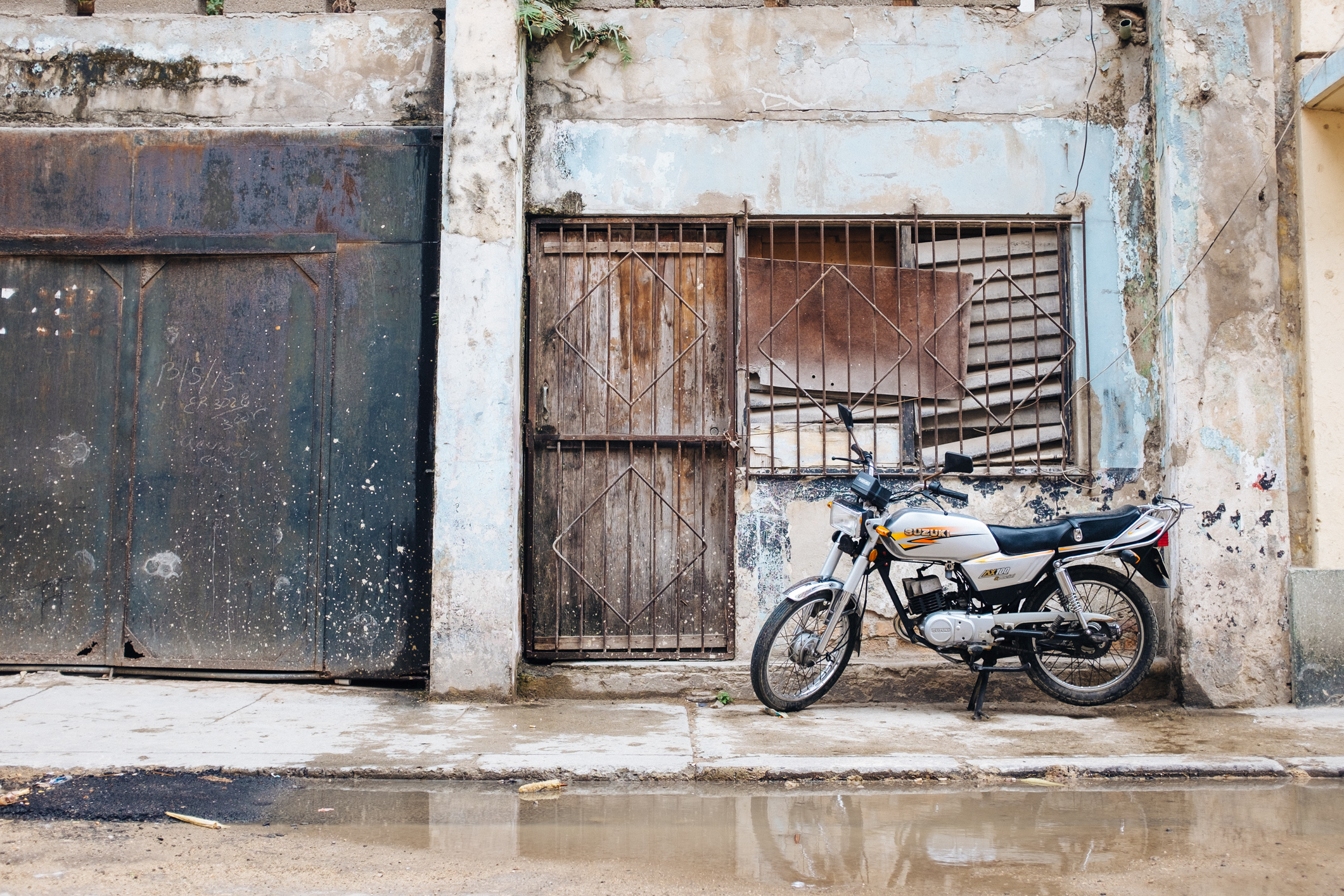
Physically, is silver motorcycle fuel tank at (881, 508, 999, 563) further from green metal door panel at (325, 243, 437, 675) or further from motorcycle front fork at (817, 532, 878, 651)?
green metal door panel at (325, 243, 437, 675)

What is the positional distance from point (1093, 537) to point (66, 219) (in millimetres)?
6050

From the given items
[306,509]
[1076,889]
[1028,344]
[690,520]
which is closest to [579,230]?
[690,520]

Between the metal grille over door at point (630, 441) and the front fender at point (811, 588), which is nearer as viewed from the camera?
the front fender at point (811, 588)

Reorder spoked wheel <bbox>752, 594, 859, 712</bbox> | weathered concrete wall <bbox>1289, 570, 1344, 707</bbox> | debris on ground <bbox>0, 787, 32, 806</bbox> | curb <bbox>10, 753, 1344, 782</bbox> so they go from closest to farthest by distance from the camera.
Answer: debris on ground <bbox>0, 787, 32, 806</bbox>, curb <bbox>10, 753, 1344, 782</bbox>, spoked wheel <bbox>752, 594, 859, 712</bbox>, weathered concrete wall <bbox>1289, 570, 1344, 707</bbox>

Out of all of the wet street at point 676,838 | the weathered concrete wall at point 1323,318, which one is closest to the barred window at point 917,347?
the weathered concrete wall at point 1323,318

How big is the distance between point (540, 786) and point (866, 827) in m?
1.29

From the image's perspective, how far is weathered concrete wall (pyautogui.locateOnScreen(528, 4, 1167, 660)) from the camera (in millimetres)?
5797

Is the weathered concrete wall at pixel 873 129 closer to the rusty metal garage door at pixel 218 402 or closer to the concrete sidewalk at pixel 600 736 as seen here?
the rusty metal garage door at pixel 218 402

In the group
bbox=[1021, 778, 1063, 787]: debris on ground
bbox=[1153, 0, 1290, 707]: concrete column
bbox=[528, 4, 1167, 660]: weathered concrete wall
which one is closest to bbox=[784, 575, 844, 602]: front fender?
bbox=[528, 4, 1167, 660]: weathered concrete wall

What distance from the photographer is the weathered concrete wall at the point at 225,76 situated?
5.88 meters

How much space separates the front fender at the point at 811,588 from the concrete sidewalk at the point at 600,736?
630 mm

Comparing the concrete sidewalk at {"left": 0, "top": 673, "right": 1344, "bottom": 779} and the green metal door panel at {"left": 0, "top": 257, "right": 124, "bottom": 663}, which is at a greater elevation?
Result: the green metal door panel at {"left": 0, "top": 257, "right": 124, "bottom": 663}

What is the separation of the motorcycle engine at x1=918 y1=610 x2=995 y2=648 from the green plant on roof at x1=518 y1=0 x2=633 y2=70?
145 inches

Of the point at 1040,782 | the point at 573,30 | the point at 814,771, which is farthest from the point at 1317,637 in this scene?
the point at 573,30
